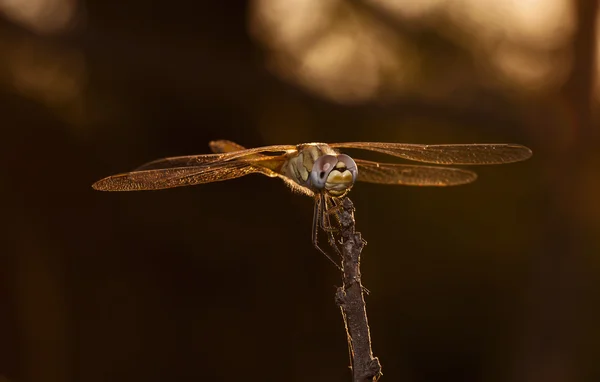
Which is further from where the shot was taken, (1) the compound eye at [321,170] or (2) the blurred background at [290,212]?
(2) the blurred background at [290,212]

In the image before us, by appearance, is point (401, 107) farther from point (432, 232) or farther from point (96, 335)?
point (96, 335)

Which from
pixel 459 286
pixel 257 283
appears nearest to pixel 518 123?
pixel 459 286

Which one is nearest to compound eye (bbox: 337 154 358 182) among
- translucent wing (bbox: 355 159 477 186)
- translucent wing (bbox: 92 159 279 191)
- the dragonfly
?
the dragonfly

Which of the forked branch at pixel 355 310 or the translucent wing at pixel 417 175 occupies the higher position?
the translucent wing at pixel 417 175

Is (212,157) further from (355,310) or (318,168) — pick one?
(355,310)

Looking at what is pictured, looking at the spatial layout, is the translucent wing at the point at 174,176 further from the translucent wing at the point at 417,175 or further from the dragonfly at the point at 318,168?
the translucent wing at the point at 417,175

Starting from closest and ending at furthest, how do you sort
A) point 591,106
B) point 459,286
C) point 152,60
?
point 152,60, point 459,286, point 591,106

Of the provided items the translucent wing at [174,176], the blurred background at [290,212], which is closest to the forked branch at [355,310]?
the translucent wing at [174,176]

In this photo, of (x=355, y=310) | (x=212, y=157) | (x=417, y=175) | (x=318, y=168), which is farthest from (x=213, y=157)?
(x=355, y=310)
